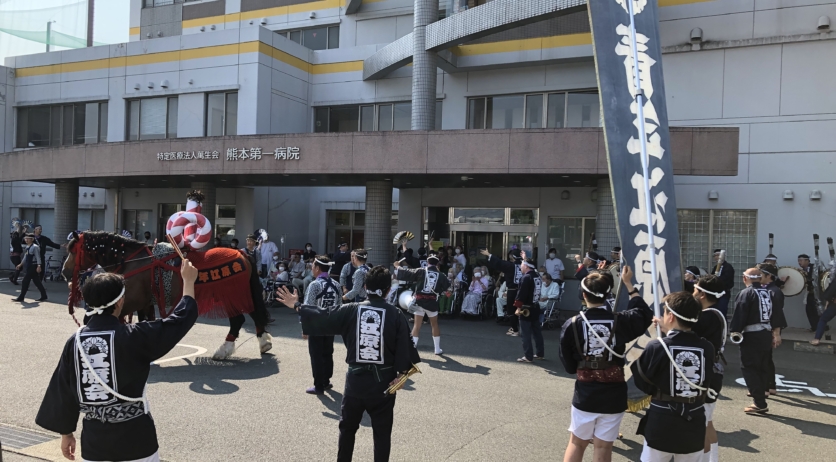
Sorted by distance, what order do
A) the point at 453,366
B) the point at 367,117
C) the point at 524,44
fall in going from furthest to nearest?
1. the point at 367,117
2. the point at 524,44
3. the point at 453,366

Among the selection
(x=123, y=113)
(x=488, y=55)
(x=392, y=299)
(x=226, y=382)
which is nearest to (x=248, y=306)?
(x=226, y=382)

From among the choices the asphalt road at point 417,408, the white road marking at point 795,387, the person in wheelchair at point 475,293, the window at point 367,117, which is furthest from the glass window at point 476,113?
the white road marking at point 795,387

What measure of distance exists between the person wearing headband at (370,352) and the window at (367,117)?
1409 centimetres

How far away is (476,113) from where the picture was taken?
17.5 m

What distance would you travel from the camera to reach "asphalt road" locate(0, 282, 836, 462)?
5.25 metres

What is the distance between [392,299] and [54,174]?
42.0 feet

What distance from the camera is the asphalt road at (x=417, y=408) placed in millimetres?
5246

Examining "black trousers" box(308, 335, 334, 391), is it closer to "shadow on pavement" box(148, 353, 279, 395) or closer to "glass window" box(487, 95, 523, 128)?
"shadow on pavement" box(148, 353, 279, 395)

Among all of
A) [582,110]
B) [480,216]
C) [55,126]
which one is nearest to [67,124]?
[55,126]

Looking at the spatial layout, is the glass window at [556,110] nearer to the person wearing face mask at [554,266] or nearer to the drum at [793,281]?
the person wearing face mask at [554,266]

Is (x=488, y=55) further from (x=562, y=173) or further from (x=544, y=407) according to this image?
(x=544, y=407)

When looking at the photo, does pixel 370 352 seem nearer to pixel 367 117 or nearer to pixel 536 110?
pixel 536 110

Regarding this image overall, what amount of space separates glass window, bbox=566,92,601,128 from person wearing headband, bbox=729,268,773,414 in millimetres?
9961

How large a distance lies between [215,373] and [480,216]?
1056 centimetres
